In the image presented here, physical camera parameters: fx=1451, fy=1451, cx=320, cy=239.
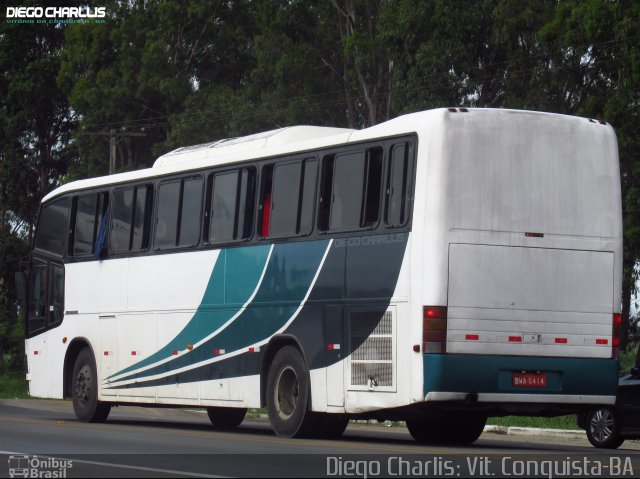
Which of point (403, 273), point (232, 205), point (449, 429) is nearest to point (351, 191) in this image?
point (403, 273)

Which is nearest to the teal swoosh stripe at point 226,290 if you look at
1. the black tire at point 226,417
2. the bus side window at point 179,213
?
the bus side window at point 179,213

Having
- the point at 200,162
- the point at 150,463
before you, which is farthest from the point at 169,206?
the point at 150,463

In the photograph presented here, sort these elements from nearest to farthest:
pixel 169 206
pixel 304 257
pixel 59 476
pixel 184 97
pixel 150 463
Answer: pixel 59 476 < pixel 150 463 < pixel 304 257 < pixel 169 206 < pixel 184 97

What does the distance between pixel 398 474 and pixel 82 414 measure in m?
11.7

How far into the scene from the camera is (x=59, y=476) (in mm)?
11531

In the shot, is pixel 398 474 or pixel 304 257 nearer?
pixel 398 474

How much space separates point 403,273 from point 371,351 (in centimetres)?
109

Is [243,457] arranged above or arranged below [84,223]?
below

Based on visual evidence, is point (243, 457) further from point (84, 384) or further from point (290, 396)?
point (84, 384)

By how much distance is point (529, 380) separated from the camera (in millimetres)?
16031

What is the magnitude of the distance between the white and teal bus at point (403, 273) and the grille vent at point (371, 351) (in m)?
0.02

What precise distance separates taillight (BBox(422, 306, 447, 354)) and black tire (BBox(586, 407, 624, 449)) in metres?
5.32

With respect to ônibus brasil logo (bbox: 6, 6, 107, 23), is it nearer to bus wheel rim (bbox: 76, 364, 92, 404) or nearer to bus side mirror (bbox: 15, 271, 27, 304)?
bus side mirror (bbox: 15, 271, 27, 304)

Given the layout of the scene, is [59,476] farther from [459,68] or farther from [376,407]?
[459,68]
